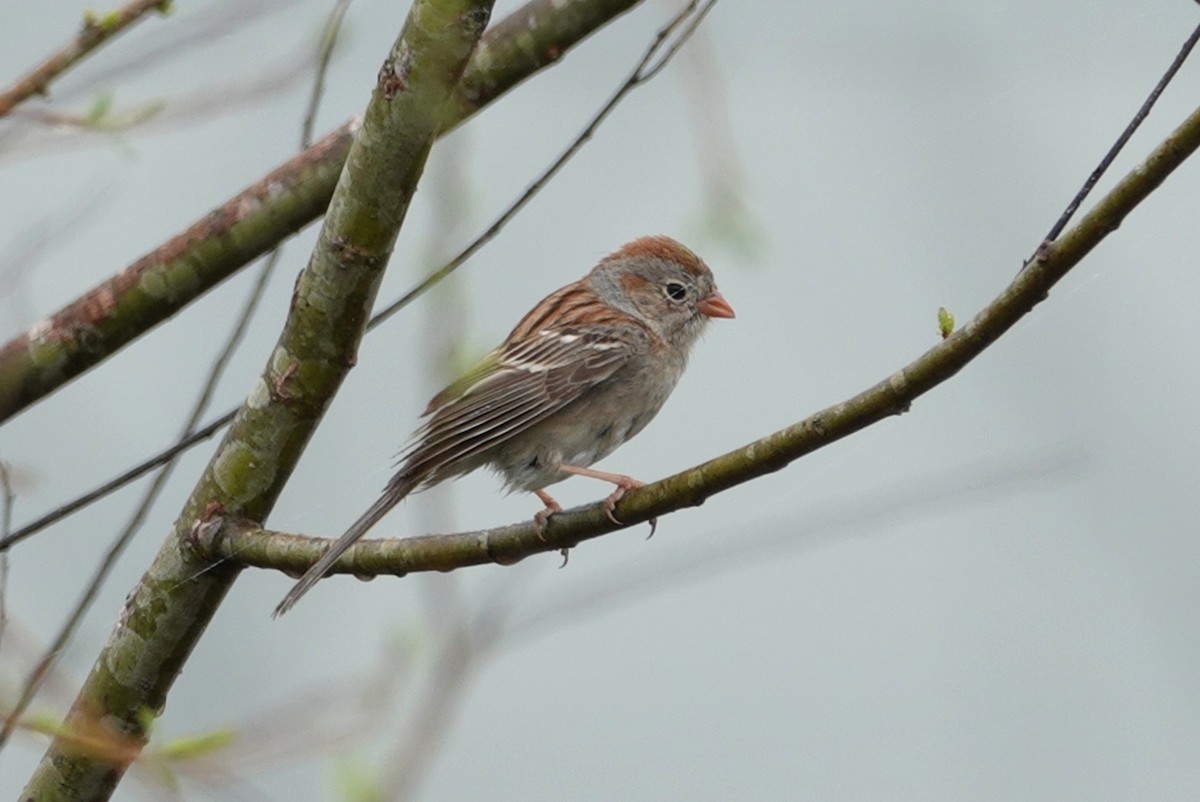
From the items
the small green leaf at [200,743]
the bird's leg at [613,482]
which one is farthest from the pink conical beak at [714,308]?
the small green leaf at [200,743]

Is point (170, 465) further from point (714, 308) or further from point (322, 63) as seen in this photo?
point (714, 308)

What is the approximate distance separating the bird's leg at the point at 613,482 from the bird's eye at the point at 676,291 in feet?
4.43

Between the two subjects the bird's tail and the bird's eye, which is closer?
the bird's tail

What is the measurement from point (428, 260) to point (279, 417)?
788mm

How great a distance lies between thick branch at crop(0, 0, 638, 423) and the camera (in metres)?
4.20

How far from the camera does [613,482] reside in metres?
4.64

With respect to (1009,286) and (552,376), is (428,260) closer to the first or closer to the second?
(552,376)

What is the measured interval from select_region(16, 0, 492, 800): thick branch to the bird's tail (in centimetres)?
18

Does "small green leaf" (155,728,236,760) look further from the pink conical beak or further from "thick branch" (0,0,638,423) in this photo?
the pink conical beak

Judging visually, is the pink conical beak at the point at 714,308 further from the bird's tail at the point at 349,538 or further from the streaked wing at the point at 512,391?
A: the bird's tail at the point at 349,538

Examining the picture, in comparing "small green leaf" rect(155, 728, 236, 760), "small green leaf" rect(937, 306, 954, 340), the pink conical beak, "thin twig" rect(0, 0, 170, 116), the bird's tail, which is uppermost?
the pink conical beak

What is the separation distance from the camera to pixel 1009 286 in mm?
3006

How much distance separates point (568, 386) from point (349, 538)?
5.42ft

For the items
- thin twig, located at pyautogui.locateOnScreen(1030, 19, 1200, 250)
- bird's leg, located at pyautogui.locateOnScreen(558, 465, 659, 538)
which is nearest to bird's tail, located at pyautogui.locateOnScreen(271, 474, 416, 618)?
bird's leg, located at pyautogui.locateOnScreen(558, 465, 659, 538)
